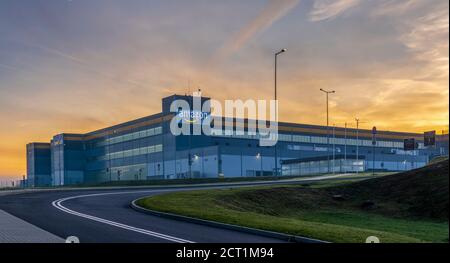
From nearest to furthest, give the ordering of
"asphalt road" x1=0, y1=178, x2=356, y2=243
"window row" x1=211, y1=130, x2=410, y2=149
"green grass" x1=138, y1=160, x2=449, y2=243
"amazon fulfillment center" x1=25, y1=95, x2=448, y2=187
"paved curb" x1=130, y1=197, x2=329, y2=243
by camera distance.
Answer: "asphalt road" x1=0, y1=178, x2=356, y2=243
"paved curb" x1=130, y1=197, x2=329, y2=243
"green grass" x1=138, y1=160, x2=449, y2=243
"amazon fulfillment center" x1=25, y1=95, x2=448, y2=187
"window row" x1=211, y1=130, x2=410, y2=149

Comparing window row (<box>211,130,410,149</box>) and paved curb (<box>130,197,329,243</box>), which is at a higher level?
window row (<box>211,130,410,149</box>)

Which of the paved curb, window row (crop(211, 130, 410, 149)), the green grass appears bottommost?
the green grass

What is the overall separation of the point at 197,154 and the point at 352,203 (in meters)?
75.5

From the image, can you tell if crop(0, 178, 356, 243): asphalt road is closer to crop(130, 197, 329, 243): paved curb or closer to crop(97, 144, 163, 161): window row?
crop(130, 197, 329, 243): paved curb

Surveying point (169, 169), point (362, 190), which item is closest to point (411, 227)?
point (362, 190)

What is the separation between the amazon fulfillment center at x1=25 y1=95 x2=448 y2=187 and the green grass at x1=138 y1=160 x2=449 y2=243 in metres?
53.2

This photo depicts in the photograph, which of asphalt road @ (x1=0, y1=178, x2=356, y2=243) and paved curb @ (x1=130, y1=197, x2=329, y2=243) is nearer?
asphalt road @ (x1=0, y1=178, x2=356, y2=243)

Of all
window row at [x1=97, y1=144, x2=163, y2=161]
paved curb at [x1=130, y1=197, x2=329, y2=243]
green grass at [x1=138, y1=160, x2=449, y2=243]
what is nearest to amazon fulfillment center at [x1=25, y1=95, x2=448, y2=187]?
window row at [x1=97, y1=144, x2=163, y2=161]

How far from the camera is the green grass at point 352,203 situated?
27609mm

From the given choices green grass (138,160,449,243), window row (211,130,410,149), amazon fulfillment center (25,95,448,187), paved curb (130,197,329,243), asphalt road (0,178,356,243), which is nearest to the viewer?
asphalt road (0,178,356,243)

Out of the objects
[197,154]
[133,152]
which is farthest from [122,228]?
[133,152]

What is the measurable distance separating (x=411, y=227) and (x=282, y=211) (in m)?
8.78

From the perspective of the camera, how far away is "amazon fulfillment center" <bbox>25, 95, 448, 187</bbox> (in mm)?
112312

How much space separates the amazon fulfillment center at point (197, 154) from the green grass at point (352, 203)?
5323 centimetres
